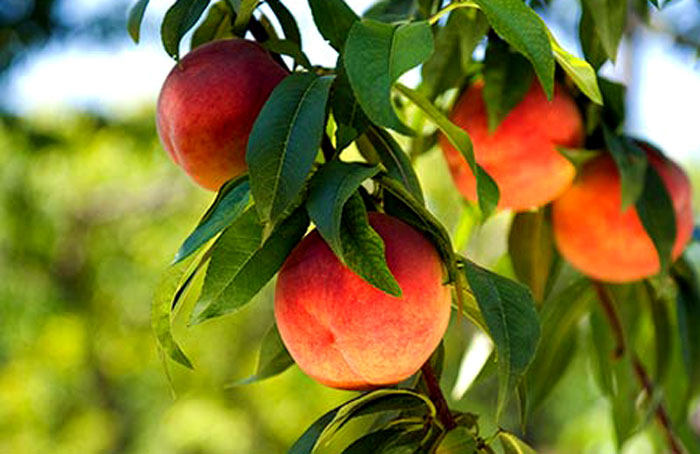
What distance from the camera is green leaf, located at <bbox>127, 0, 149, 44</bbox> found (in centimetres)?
55

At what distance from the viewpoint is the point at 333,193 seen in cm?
44

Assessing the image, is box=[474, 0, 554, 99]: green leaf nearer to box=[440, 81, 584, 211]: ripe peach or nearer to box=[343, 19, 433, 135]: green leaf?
box=[343, 19, 433, 135]: green leaf

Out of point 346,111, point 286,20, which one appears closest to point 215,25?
point 286,20

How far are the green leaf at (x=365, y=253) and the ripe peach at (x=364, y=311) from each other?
23 millimetres

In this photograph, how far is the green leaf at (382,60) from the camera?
1.38 ft

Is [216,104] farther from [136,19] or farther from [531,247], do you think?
[531,247]

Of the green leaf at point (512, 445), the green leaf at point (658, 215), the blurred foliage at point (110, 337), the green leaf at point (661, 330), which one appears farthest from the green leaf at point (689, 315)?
the blurred foliage at point (110, 337)

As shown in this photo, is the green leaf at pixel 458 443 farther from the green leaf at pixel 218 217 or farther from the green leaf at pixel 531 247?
the green leaf at pixel 531 247

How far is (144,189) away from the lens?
3.87 metres

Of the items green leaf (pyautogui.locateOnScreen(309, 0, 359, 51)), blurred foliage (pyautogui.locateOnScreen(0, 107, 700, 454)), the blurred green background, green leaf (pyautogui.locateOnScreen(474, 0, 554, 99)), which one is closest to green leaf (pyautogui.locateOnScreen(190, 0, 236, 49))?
green leaf (pyautogui.locateOnScreen(309, 0, 359, 51))

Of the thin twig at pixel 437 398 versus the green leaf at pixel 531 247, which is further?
the green leaf at pixel 531 247

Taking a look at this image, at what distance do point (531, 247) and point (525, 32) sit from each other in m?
0.41

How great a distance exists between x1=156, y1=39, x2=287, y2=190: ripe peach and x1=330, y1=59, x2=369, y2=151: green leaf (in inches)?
2.3

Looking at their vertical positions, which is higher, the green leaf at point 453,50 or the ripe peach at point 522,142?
the green leaf at point 453,50
